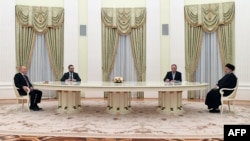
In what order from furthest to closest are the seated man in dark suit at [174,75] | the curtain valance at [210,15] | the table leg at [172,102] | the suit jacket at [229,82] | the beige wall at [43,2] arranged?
the beige wall at [43,2] → the curtain valance at [210,15] → the seated man in dark suit at [174,75] → the suit jacket at [229,82] → the table leg at [172,102]

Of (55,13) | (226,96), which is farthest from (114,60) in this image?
(226,96)

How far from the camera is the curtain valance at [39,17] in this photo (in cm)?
961

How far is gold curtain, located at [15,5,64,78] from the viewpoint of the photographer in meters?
9.59

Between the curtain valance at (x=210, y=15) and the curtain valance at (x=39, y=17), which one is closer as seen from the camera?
the curtain valance at (x=210, y=15)

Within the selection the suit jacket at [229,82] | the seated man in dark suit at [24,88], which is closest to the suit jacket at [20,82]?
the seated man in dark suit at [24,88]

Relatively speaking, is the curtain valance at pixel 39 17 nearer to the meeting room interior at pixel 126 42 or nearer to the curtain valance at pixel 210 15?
the meeting room interior at pixel 126 42

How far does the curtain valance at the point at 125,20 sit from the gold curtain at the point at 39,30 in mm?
1882

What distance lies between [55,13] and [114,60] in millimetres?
2891

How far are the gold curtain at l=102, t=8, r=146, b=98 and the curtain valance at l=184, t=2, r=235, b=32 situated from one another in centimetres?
180

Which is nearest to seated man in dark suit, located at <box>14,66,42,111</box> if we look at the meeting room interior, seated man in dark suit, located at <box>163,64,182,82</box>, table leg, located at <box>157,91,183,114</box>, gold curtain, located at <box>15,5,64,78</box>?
the meeting room interior

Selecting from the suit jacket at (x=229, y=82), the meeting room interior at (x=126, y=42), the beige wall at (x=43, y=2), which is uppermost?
the beige wall at (x=43, y=2)

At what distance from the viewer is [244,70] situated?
9.20 m

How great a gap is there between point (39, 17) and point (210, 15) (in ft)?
20.9

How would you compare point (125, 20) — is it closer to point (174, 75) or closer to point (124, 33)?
point (124, 33)
